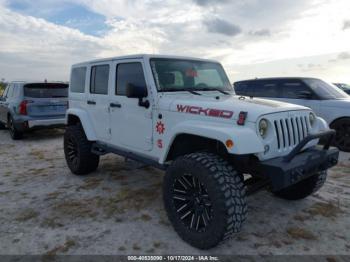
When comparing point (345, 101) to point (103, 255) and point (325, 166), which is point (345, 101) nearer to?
point (325, 166)

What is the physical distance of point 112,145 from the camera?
4.51 m

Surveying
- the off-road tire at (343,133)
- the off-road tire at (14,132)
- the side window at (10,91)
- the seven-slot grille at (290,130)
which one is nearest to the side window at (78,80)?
the seven-slot grille at (290,130)

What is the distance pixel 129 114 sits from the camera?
158 inches

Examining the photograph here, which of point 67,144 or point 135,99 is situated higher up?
point 135,99

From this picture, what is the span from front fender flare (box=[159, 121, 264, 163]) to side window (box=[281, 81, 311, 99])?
545cm

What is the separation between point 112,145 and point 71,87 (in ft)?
5.74

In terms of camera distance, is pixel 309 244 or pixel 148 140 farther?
pixel 148 140

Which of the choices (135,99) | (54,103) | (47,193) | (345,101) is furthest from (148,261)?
(54,103)

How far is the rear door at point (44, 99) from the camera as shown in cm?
848

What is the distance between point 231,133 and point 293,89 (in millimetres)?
5758

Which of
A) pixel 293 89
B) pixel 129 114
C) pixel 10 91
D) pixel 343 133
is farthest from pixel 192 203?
pixel 10 91

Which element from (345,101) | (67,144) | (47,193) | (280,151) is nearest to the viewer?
(280,151)

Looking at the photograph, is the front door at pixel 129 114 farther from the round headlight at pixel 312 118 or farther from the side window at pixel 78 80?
the round headlight at pixel 312 118

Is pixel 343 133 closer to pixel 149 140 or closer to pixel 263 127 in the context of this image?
pixel 263 127
